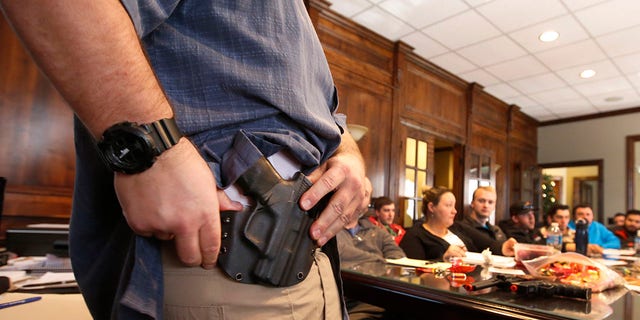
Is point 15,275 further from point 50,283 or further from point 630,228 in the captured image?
point 630,228

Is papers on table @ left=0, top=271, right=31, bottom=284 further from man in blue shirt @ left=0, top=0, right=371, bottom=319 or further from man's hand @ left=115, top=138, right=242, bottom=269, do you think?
man's hand @ left=115, top=138, right=242, bottom=269

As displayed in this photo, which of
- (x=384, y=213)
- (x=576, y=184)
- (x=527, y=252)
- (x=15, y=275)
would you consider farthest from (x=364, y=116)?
(x=576, y=184)

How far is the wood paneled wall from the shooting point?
2432 millimetres

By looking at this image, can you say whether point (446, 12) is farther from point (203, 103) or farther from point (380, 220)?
point (203, 103)

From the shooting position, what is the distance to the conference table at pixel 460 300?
1.00 metres

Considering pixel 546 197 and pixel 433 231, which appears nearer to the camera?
pixel 433 231

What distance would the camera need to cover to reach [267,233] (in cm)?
53

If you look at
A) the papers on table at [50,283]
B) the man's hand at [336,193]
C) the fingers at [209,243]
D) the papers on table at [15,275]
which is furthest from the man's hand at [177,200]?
the papers on table at [15,275]

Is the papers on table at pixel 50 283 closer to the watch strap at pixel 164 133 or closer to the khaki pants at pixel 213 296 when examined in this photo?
the khaki pants at pixel 213 296

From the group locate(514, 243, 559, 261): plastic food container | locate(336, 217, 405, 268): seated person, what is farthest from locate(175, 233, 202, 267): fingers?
locate(336, 217, 405, 268): seated person

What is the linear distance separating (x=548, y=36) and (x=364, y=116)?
6.90ft

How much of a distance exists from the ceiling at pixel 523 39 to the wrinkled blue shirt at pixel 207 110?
3262mm

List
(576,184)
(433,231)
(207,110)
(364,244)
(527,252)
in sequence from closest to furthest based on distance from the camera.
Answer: (207,110), (527,252), (364,244), (433,231), (576,184)

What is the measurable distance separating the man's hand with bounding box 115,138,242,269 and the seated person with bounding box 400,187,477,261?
2.50 meters
